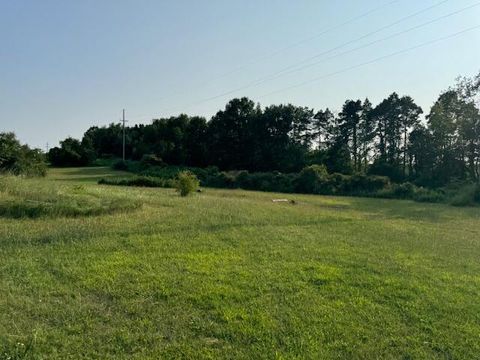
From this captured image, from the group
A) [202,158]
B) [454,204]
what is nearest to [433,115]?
[454,204]

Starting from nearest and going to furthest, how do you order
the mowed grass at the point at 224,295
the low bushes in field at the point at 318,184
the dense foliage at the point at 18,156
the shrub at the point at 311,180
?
the mowed grass at the point at 224,295 → the dense foliage at the point at 18,156 → the low bushes in field at the point at 318,184 → the shrub at the point at 311,180

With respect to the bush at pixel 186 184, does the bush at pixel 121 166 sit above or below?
above

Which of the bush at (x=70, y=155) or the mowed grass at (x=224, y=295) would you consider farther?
the bush at (x=70, y=155)

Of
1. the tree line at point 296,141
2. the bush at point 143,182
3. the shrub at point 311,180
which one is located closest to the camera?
the bush at point 143,182

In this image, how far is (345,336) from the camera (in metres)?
3.99

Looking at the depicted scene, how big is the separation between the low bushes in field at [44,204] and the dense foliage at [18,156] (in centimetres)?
1840

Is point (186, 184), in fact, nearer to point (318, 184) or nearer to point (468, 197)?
point (468, 197)

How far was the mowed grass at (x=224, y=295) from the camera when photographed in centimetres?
370

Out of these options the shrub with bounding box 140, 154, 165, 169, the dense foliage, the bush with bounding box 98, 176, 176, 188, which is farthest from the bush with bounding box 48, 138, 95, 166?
the bush with bounding box 98, 176, 176, 188

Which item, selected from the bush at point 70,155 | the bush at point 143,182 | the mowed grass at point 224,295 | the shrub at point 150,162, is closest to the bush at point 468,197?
the bush at point 143,182

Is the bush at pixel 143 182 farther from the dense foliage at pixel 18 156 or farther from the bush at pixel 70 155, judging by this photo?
the bush at pixel 70 155

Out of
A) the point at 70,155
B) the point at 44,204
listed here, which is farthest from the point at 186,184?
the point at 70,155

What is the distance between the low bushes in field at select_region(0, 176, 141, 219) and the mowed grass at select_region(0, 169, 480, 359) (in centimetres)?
67

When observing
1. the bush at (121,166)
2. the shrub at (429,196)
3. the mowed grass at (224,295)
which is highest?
the bush at (121,166)
